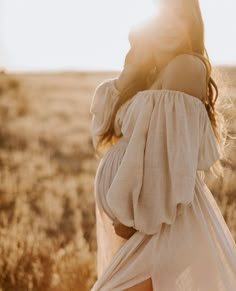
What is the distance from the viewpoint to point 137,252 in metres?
3.53

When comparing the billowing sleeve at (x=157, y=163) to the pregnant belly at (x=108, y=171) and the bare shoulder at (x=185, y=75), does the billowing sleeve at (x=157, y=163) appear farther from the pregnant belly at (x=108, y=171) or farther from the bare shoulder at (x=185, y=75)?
the pregnant belly at (x=108, y=171)

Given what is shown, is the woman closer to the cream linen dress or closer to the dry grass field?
the cream linen dress

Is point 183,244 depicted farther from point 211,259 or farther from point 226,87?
point 226,87

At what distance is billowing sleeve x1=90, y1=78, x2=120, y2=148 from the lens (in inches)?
161

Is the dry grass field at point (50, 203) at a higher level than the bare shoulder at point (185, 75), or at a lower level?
lower

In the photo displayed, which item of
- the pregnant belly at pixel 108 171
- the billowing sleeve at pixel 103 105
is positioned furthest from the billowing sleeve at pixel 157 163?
the billowing sleeve at pixel 103 105

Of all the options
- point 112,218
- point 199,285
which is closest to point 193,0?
point 112,218

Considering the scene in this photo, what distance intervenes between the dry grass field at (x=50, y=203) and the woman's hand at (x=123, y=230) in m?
0.95

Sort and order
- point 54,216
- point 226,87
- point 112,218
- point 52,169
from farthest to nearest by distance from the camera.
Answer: point 52,169, point 54,216, point 226,87, point 112,218

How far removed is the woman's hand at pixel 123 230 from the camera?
3.55 m

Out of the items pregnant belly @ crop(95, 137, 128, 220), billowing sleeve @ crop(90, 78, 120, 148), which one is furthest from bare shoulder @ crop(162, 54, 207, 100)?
billowing sleeve @ crop(90, 78, 120, 148)

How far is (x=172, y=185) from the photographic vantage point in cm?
341

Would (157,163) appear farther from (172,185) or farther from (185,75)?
(185,75)

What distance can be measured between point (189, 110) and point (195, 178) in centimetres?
32
